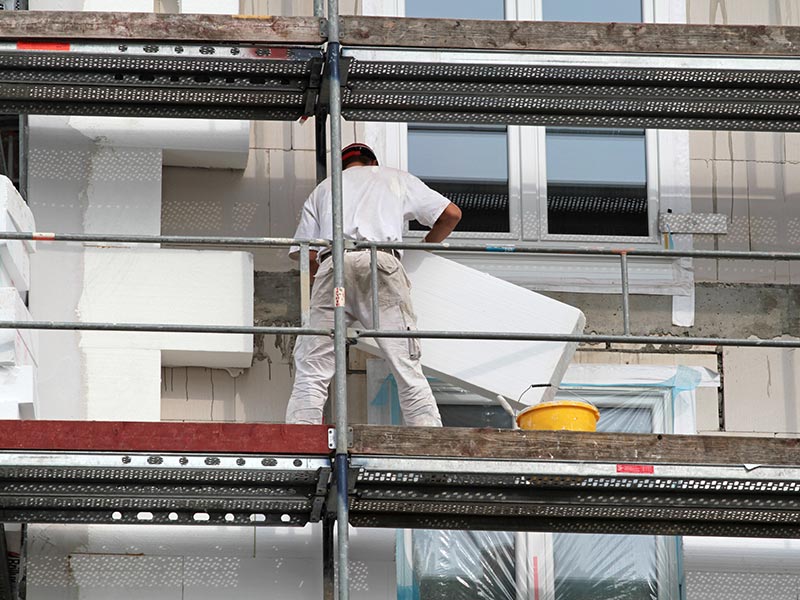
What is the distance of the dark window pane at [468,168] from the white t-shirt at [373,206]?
822 millimetres

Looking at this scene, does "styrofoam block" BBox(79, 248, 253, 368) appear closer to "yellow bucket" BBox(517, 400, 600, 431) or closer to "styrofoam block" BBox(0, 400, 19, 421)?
"styrofoam block" BBox(0, 400, 19, 421)

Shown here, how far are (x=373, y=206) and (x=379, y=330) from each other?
3.76 feet

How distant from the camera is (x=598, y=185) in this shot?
1184cm

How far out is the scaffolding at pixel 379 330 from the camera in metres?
9.31

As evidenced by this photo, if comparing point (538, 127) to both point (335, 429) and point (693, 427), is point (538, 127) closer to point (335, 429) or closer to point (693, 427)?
point (693, 427)

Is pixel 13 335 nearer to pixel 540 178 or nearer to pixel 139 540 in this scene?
pixel 139 540

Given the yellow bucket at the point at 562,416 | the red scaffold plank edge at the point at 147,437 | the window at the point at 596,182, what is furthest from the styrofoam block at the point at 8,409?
the window at the point at 596,182

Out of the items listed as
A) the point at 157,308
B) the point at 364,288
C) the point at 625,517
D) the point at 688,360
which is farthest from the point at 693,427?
the point at 157,308

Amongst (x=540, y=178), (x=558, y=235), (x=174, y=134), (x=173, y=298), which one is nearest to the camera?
(x=173, y=298)

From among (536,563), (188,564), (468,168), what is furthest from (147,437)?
(468,168)

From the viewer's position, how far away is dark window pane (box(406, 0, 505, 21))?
1205 centimetres

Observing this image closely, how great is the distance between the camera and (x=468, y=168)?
38.7 ft

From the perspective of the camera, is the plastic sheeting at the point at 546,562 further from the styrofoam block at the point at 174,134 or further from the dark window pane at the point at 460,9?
the dark window pane at the point at 460,9

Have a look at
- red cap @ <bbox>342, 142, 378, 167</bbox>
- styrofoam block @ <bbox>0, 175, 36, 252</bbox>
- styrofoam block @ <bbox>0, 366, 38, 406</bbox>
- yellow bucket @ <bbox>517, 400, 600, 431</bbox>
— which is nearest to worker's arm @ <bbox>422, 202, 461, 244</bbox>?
red cap @ <bbox>342, 142, 378, 167</bbox>
